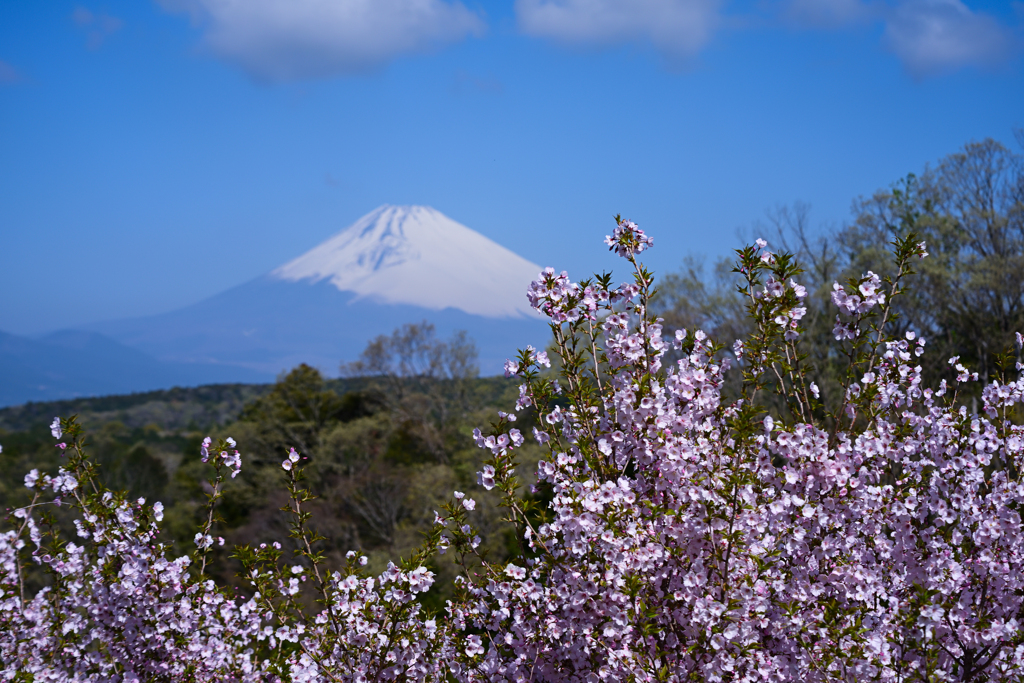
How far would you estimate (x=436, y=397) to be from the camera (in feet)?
124

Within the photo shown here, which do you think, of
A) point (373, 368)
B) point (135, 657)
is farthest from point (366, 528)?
point (135, 657)

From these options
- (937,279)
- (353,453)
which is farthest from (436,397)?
(937,279)

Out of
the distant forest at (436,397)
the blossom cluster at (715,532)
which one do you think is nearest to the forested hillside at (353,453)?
the distant forest at (436,397)

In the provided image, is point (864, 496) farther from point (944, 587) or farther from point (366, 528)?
point (366, 528)

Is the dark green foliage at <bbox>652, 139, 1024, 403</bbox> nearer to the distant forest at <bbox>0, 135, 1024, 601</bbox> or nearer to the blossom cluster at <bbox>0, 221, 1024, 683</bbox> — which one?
the distant forest at <bbox>0, 135, 1024, 601</bbox>

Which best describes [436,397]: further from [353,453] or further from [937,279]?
[937,279]

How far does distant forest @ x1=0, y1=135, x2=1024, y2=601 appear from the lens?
22.4 metres

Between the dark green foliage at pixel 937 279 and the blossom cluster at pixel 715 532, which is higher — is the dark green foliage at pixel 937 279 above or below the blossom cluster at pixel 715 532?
above

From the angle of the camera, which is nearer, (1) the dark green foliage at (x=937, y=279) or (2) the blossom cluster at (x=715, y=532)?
(2) the blossom cluster at (x=715, y=532)

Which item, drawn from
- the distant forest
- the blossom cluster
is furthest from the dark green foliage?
the blossom cluster

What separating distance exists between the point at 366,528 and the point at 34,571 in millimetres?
12562

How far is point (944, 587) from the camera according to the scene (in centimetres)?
325

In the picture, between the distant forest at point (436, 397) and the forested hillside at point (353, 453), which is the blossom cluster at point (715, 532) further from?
the forested hillside at point (353, 453)

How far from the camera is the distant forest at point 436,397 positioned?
22422mm
